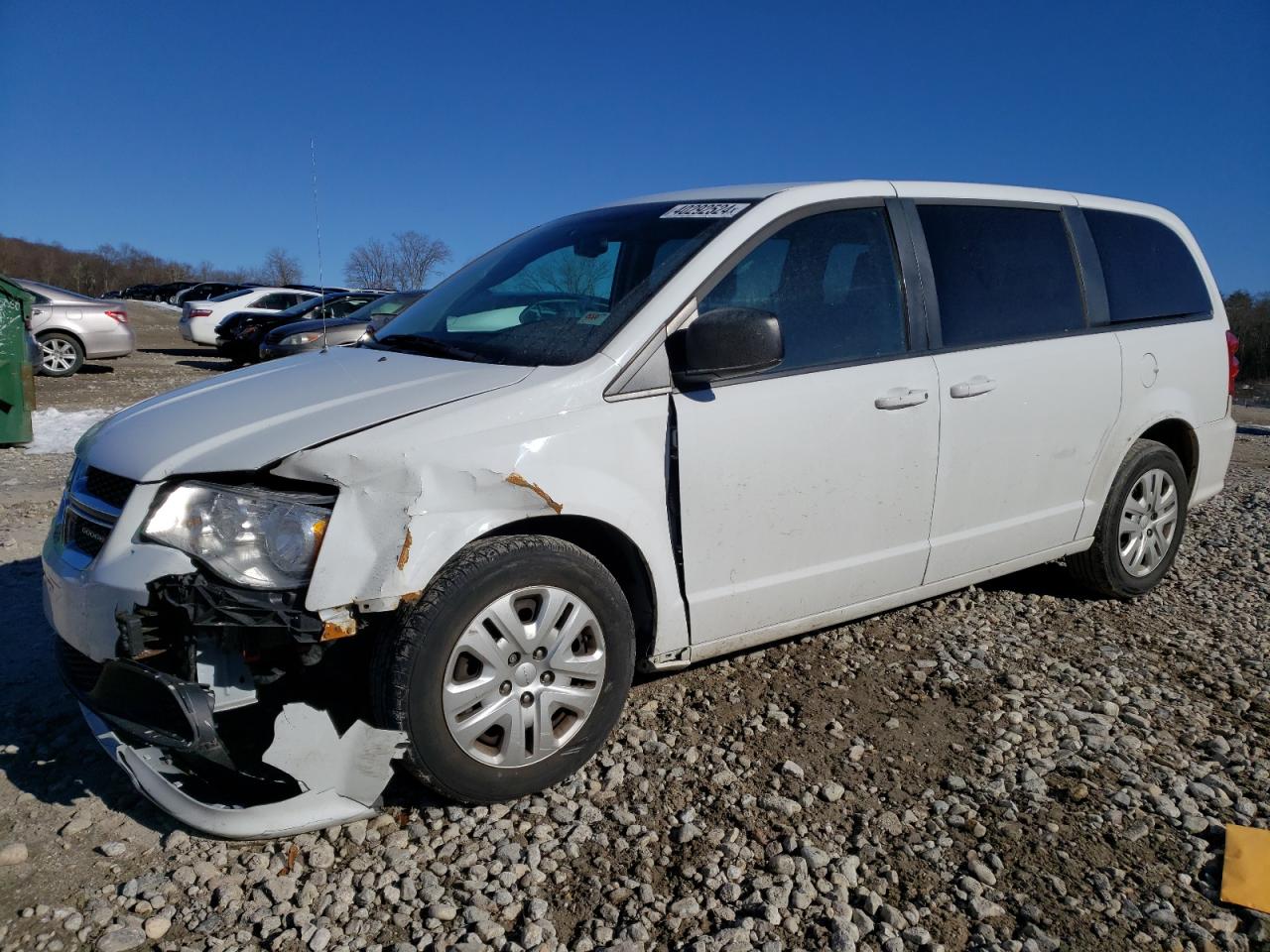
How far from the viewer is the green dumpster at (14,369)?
8.31 m

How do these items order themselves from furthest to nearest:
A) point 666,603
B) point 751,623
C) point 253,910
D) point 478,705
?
1. point 751,623
2. point 666,603
3. point 478,705
4. point 253,910

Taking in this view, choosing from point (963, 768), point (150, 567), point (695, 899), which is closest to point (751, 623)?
point (963, 768)

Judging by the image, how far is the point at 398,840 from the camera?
105 inches

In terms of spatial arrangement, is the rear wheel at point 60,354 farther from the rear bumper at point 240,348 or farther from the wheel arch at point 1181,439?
the wheel arch at point 1181,439

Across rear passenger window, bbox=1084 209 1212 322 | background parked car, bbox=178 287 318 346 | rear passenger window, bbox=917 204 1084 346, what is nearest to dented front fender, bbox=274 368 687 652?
rear passenger window, bbox=917 204 1084 346

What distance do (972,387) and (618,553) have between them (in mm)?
1627

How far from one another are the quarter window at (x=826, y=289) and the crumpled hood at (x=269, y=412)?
923 millimetres

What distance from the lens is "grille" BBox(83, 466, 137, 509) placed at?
263cm

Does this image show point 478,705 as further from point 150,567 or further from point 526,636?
point 150,567

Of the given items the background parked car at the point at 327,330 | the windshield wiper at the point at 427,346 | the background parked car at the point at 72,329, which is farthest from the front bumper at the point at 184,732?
the background parked car at the point at 72,329

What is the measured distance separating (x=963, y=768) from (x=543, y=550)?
62.9 inches

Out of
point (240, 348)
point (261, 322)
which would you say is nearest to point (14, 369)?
point (240, 348)

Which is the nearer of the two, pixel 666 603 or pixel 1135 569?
pixel 666 603

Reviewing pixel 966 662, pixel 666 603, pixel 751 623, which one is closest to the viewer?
pixel 666 603
